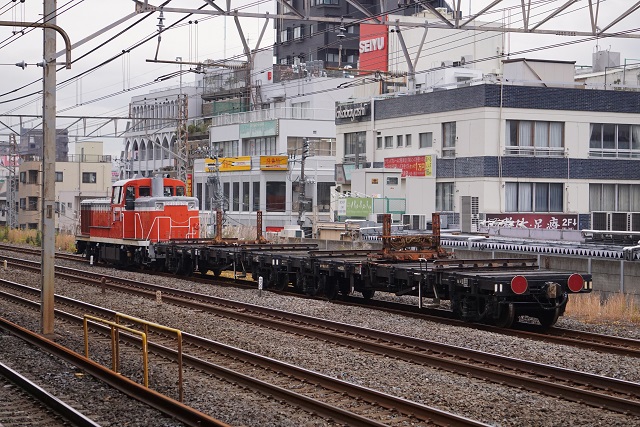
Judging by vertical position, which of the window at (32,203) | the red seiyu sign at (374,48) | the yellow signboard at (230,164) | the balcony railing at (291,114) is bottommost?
the window at (32,203)

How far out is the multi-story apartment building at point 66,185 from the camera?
73.4m

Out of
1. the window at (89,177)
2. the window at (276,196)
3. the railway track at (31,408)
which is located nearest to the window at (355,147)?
the window at (276,196)

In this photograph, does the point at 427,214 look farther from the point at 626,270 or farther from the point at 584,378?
the point at 584,378

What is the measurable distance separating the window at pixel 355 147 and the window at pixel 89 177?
1658 inches

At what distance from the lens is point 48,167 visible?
659 inches

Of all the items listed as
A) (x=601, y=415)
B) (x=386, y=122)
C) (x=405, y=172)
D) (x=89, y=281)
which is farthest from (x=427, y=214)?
(x=601, y=415)

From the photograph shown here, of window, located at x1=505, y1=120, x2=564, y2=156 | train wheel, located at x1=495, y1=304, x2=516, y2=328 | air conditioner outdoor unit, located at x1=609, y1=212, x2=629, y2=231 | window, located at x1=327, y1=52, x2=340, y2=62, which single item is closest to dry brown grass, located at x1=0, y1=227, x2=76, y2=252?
window, located at x1=505, y1=120, x2=564, y2=156

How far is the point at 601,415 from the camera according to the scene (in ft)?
35.3

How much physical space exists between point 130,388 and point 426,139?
35.5 m

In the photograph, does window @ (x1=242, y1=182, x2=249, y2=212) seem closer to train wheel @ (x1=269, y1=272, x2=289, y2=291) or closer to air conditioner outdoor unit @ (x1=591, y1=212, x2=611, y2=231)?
air conditioner outdoor unit @ (x1=591, y1=212, x2=611, y2=231)

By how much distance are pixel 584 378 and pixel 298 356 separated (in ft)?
14.9

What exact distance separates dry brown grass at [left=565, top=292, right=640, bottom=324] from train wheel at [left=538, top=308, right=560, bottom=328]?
2.07m

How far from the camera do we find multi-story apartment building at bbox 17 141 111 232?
73.4 meters

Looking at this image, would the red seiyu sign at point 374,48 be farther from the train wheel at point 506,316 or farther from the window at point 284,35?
the train wheel at point 506,316
